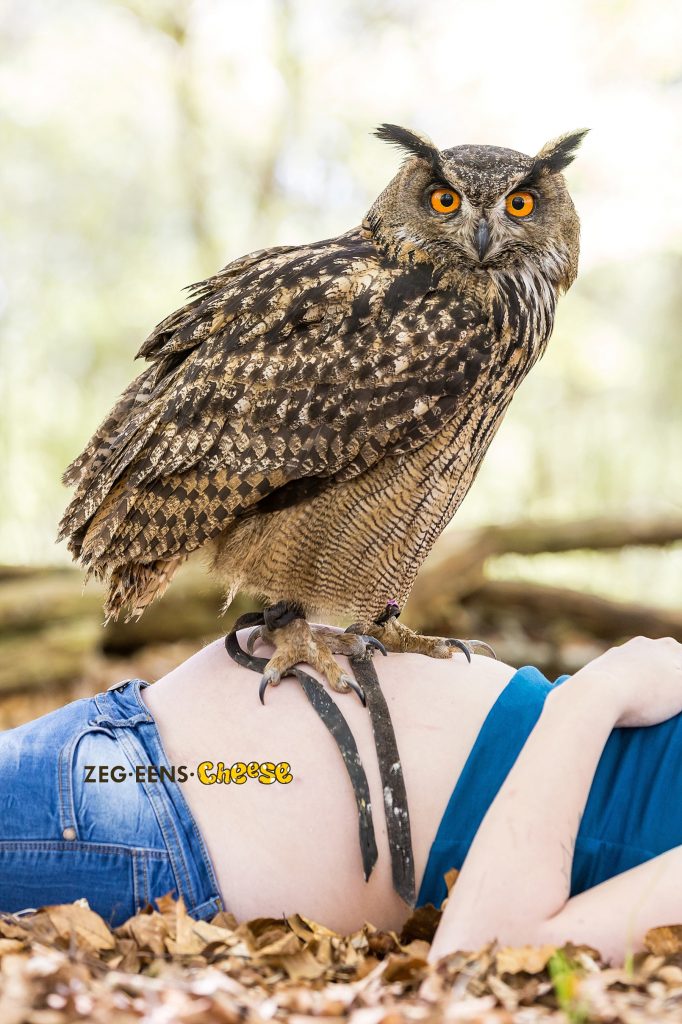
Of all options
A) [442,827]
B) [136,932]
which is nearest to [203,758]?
[136,932]

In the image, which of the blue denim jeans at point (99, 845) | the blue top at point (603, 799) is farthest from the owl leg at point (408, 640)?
the blue denim jeans at point (99, 845)

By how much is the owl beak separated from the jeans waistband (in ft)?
3.96

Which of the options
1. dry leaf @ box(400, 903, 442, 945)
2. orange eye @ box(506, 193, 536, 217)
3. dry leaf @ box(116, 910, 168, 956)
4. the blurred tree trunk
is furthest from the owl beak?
the blurred tree trunk

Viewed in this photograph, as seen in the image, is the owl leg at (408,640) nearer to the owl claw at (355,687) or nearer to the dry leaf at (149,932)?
the owl claw at (355,687)

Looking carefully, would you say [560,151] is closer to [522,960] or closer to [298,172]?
[522,960]

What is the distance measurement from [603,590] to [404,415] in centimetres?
735

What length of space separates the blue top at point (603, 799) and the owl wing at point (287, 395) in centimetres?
67

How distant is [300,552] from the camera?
7.43 feet

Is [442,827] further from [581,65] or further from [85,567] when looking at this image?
[581,65]

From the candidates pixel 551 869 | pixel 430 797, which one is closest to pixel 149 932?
pixel 430 797

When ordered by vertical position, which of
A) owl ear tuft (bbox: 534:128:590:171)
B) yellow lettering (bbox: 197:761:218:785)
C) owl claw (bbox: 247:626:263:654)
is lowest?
yellow lettering (bbox: 197:761:218:785)

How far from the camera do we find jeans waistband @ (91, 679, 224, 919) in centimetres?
164

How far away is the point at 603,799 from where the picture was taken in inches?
64.0

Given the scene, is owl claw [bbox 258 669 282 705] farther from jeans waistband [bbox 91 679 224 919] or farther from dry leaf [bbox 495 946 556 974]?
dry leaf [bbox 495 946 556 974]
